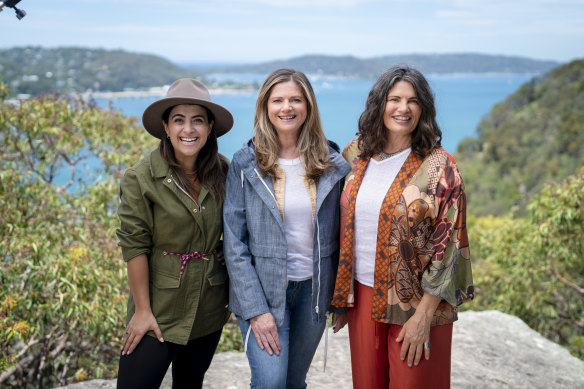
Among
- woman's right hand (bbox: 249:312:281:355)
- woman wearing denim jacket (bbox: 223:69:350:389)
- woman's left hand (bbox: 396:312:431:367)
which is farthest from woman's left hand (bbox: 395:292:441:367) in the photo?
woman's right hand (bbox: 249:312:281:355)

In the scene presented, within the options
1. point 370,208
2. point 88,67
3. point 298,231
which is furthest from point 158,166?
point 88,67

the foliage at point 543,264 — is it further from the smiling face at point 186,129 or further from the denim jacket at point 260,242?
the smiling face at point 186,129

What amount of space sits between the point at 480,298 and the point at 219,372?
545cm

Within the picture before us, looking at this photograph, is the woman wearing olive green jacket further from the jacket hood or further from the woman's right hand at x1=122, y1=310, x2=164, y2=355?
the jacket hood

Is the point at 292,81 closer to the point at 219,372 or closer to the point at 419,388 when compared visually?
the point at 419,388

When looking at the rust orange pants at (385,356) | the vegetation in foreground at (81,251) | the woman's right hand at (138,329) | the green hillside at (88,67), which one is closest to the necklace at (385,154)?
the rust orange pants at (385,356)

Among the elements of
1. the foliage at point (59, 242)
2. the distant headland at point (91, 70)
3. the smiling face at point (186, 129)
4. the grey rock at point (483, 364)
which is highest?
the distant headland at point (91, 70)

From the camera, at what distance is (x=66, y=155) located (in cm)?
576

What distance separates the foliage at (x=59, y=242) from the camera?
3.60 meters

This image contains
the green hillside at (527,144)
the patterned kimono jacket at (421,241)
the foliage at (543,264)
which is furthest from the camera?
the green hillside at (527,144)

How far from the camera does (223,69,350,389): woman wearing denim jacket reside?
2.19 metres

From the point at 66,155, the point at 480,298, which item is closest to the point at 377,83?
the point at 66,155

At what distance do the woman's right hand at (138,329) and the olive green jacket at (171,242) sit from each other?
31 mm

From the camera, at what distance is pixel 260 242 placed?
2205 millimetres
